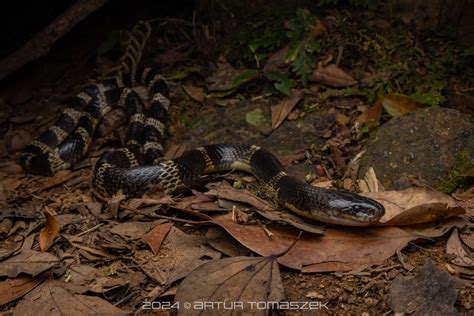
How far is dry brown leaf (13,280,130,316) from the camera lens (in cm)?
402

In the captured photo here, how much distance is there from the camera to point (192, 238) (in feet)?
15.9

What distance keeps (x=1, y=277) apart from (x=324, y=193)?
308 cm

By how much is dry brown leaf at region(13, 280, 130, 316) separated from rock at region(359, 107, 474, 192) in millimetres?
3313

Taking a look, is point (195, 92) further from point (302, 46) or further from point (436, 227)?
point (436, 227)

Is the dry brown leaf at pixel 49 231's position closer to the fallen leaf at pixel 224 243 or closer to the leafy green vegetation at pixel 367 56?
the fallen leaf at pixel 224 243

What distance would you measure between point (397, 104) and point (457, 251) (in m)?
2.76

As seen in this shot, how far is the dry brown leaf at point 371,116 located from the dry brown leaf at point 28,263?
→ 13.7 ft

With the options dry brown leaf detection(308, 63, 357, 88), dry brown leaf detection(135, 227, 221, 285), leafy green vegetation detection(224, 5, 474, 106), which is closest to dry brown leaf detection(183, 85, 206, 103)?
leafy green vegetation detection(224, 5, 474, 106)

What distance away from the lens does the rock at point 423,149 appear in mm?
5672

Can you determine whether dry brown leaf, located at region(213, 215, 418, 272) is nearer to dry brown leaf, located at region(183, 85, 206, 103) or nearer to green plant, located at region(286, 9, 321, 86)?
green plant, located at region(286, 9, 321, 86)

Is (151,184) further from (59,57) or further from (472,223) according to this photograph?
(59,57)

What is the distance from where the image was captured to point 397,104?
671cm

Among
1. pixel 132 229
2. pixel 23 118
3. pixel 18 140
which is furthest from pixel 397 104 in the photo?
pixel 23 118

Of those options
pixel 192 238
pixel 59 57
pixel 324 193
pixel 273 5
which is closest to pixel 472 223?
pixel 324 193
